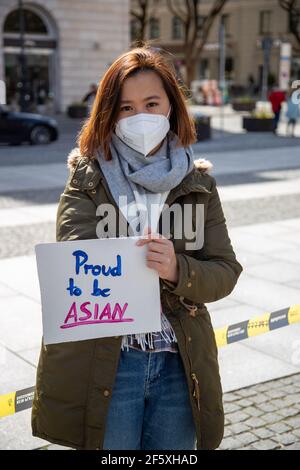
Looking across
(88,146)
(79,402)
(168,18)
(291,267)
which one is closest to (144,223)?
(88,146)

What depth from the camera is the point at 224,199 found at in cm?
1117

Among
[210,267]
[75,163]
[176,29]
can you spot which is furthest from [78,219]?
[176,29]

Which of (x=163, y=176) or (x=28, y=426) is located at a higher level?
(x=163, y=176)

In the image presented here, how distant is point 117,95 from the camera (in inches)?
86.8

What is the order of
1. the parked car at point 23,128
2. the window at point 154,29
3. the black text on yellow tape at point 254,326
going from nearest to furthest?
the black text on yellow tape at point 254,326, the parked car at point 23,128, the window at point 154,29

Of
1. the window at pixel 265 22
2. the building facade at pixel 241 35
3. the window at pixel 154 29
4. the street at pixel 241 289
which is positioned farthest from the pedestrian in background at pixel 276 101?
the window at pixel 154 29

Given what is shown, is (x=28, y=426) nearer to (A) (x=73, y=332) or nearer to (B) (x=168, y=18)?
(A) (x=73, y=332)

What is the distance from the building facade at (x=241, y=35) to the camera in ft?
217

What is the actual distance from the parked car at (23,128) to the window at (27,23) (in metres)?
15.3

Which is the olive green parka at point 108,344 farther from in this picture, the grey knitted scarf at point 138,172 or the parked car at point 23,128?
the parked car at point 23,128

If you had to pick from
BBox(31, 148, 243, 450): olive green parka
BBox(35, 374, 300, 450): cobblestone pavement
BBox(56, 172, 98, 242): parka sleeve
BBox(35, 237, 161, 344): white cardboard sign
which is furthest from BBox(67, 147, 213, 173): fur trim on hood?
BBox(35, 374, 300, 450): cobblestone pavement

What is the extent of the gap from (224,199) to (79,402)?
30.1 ft

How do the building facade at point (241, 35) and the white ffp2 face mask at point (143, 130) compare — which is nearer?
the white ffp2 face mask at point (143, 130)

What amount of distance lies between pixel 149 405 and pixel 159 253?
55 cm
